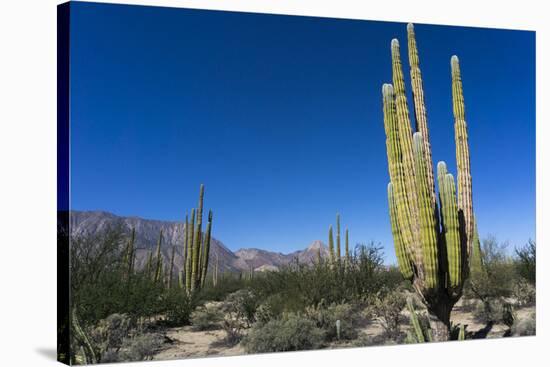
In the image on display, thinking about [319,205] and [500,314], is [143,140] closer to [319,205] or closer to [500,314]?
[319,205]

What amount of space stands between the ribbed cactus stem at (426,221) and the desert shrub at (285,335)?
1.82 meters

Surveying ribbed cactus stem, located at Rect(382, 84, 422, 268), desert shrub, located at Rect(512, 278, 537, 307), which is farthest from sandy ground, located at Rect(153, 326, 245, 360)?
desert shrub, located at Rect(512, 278, 537, 307)

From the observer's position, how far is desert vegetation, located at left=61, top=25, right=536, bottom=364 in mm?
10602

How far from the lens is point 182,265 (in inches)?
458

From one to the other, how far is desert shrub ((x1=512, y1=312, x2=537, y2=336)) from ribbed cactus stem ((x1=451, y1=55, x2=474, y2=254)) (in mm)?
1580

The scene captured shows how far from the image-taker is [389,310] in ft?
40.2

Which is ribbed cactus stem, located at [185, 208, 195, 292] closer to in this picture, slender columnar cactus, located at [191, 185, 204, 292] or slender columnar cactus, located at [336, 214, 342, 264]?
slender columnar cactus, located at [191, 185, 204, 292]

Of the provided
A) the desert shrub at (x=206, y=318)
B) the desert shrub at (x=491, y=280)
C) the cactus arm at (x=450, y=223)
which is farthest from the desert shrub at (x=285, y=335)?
the desert shrub at (x=491, y=280)

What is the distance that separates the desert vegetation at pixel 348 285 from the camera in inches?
417

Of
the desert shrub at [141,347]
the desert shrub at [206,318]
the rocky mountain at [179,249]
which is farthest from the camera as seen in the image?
the desert shrub at [206,318]

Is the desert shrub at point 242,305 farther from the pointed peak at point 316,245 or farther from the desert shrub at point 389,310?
the desert shrub at point 389,310

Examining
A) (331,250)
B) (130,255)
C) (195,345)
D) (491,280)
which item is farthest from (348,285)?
(130,255)

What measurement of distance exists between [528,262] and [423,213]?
2.46 metres

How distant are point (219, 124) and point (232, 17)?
1.49m
